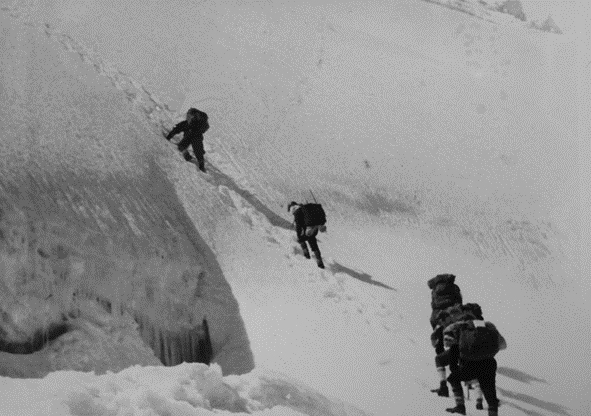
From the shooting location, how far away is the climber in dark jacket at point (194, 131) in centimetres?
1433

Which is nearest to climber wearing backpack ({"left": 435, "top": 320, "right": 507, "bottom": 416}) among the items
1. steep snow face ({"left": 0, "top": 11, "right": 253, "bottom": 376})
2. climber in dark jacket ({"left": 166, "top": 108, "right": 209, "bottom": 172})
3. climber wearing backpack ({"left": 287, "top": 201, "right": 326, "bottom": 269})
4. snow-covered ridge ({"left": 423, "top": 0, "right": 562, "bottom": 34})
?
steep snow face ({"left": 0, "top": 11, "right": 253, "bottom": 376})

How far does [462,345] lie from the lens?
9219 millimetres

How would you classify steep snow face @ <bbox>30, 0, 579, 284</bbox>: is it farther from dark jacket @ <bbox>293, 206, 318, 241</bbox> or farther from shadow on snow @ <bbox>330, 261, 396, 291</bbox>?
shadow on snow @ <bbox>330, 261, 396, 291</bbox>

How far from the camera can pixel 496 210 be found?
57.1 feet

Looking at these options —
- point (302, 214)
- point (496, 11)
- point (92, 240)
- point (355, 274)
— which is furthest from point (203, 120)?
point (496, 11)

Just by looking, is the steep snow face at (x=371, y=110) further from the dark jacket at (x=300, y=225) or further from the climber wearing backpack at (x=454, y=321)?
the climber wearing backpack at (x=454, y=321)

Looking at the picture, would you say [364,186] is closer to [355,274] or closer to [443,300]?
[355,274]

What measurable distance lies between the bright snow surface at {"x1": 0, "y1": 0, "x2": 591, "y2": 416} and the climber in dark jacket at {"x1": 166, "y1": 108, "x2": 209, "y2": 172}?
0.47 meters

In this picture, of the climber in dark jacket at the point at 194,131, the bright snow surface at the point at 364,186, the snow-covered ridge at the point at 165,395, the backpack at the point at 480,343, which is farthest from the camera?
the climber in dark jacket at the point at 194,131

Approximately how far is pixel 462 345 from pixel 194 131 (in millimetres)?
7066

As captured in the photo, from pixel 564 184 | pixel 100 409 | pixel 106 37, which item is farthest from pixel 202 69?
pixel 100 409

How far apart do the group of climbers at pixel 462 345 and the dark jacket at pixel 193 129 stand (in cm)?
587

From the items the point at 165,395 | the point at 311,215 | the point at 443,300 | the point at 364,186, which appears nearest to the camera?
the point at 165,395

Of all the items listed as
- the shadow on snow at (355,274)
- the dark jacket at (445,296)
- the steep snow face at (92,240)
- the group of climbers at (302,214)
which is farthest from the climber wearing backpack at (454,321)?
the group of climbers at (302,214)
